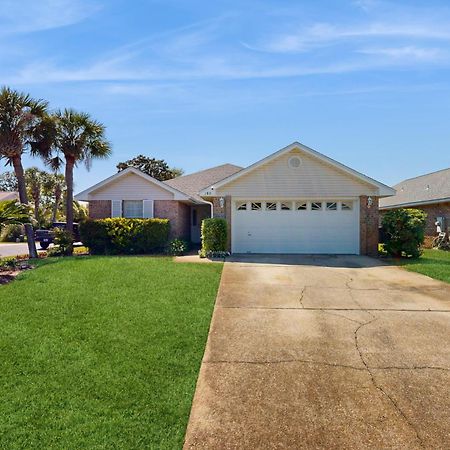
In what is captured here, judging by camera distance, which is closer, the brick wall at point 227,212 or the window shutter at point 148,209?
the brick wall at point 227,212

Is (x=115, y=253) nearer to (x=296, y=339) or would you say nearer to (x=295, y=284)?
(x=295, y=284)

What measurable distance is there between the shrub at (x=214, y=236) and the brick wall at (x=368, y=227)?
239 inches

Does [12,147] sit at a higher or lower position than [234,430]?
higher

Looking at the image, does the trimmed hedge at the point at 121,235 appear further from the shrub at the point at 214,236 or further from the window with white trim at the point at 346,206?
the window with white trim at the point at 346,206

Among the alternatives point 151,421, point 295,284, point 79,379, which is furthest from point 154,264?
point 151,421

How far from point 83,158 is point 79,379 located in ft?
53.0

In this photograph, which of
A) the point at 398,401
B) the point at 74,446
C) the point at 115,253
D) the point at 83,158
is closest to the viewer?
the point at 74,446

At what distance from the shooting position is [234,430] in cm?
348

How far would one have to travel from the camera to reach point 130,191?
18.6m

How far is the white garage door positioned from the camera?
53.0 feet

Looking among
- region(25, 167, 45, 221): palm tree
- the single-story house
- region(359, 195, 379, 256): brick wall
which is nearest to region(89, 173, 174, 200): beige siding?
the single-story house

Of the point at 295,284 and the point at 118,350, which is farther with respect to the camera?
the point at 295,284

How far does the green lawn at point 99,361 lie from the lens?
11.3 feet

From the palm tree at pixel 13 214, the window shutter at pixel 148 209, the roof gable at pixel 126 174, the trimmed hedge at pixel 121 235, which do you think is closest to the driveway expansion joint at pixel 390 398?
the palm tree at pixel 13 214
